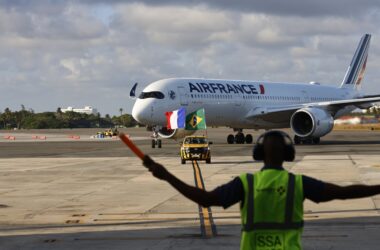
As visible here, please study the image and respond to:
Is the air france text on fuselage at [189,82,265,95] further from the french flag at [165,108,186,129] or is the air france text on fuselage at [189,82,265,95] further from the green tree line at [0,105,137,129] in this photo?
the green tree line at [0,105,137,129]

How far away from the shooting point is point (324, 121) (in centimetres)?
4588

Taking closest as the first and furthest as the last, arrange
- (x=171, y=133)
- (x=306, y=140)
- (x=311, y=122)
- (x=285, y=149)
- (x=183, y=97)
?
(x=285, y=149)
(x=183, y=97)
(x=171, y=133)
(x=311, y=122)
(x=306, y=140)

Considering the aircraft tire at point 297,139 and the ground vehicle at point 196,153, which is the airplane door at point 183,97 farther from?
the ground vehicle at point 196,153

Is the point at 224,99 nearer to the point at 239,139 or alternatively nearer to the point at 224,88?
the point at 224,88

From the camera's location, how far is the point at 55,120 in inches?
6639

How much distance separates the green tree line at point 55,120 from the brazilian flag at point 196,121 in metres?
118

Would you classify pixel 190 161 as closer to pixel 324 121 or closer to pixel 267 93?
pixel 324 121

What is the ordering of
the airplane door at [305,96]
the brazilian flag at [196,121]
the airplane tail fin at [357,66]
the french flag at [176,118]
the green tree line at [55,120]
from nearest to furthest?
1. the brazilian flag at [196,121]
2. the french flag at [176,118]
3. the airplane door at [305,96]
4. the airplane tail fin at [357,66]
5. the green tree line at [55,120]

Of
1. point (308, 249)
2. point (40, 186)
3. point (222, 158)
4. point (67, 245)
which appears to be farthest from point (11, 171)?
point (308, 249)

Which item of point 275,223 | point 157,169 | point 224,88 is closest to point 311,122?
point 224,88

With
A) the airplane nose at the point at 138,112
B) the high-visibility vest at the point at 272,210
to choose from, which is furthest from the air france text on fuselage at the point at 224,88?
the high-visibility vest at the point at 272,210

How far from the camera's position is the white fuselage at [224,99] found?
44562 millimetres

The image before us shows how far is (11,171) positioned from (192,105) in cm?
1961

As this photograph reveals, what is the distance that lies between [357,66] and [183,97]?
24777 millimetres
